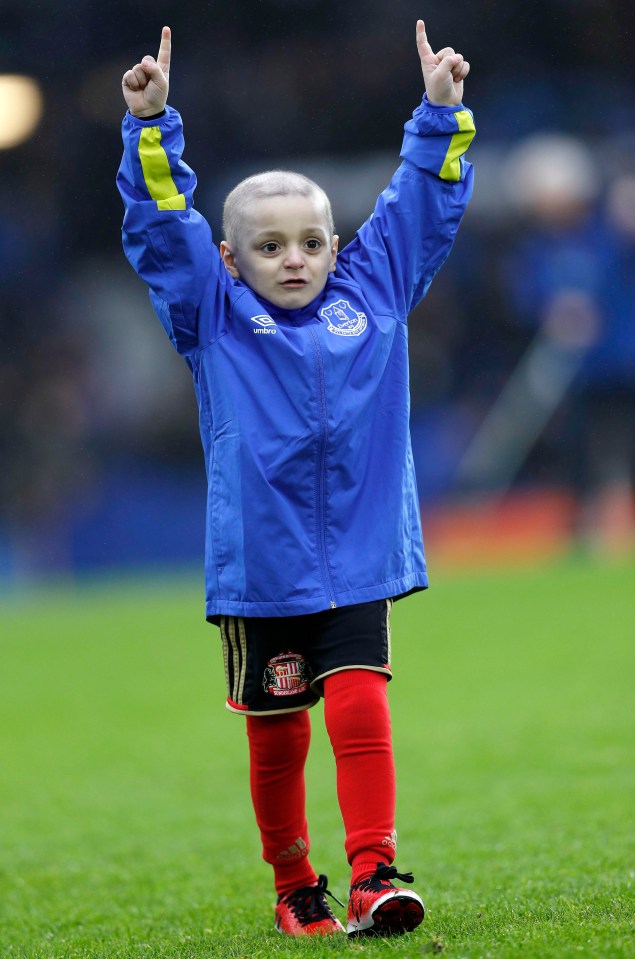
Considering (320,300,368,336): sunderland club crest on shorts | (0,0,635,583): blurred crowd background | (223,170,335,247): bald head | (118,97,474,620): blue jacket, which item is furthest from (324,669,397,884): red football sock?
(0,0,635,583): blurred crowd background

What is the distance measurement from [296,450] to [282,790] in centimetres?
58

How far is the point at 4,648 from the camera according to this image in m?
7.75

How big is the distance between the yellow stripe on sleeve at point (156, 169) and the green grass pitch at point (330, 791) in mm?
960

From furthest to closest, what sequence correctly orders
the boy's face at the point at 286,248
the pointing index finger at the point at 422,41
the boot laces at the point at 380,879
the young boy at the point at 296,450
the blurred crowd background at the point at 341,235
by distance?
the blurred crowd background at the point at 341,235 → the pointing index finger at the point at 422,41 → the boy's face at the point at 286,248 → the young boy at the point at 296,450 → the boot laces at the point at 380,879

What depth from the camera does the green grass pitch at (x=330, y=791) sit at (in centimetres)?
223

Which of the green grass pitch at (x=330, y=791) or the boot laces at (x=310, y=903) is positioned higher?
the boot laces at (x=310, y=903)

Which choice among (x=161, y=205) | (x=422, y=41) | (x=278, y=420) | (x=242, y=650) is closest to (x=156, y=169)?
(x=161, y=205)

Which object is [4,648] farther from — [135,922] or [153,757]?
[135,922]

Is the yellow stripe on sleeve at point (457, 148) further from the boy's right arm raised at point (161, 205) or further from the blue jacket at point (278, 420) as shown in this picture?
the boy's right arm raised at point (161, 205)

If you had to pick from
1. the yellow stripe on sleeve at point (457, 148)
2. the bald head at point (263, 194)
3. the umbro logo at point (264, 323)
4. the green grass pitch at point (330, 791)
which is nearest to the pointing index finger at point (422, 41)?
the yellow stripe on sleeve at point (457, 148)

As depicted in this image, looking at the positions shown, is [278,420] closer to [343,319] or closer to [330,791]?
[343,319]

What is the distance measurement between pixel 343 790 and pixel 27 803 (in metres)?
2.24

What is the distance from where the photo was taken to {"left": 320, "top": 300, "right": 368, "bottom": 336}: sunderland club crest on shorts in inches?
86.4

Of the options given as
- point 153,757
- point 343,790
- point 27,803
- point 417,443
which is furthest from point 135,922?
point 417,443
